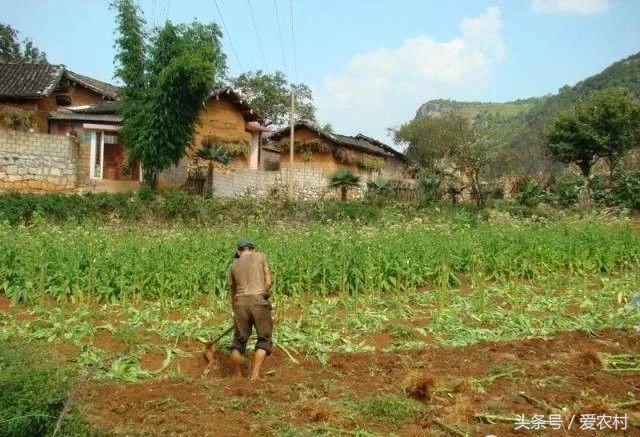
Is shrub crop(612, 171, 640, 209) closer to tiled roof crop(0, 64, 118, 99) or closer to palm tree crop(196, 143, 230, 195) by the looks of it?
palm tree crop(196, 143, 230, 195)

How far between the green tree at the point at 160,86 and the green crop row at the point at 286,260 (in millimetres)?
9681

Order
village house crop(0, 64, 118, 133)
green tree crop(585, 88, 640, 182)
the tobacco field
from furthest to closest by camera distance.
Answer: green tree crop(585, 88, 640, 182) → village house crop(0, 64, 118, 133) → the tobacco field

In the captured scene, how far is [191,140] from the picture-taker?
23.5 metres

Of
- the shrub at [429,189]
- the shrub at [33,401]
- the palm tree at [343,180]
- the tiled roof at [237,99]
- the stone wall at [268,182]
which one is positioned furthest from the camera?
the tiled roof at [237,99]

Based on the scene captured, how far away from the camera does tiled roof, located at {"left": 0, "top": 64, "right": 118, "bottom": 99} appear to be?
2456 centimetres

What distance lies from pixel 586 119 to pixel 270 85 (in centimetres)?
2065

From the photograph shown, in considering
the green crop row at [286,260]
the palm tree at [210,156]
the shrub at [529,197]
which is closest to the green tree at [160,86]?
the palm tree at [210,156]

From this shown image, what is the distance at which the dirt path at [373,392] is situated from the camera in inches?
196

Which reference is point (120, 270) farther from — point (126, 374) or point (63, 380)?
point (63, 380)

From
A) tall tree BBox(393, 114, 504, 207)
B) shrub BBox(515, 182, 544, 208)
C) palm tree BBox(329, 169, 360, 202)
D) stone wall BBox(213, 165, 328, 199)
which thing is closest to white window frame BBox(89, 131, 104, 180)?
stone wall BBox(213, 165, 328, 199)

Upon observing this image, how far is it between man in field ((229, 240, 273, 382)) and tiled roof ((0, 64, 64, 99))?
68.3 ft

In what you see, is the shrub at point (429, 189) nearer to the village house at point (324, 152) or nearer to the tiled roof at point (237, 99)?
the village house at point (324, 152)

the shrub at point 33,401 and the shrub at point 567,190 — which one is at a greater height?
the shrub at point 567,190

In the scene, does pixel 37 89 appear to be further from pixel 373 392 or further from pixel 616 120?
pixel 616 120
